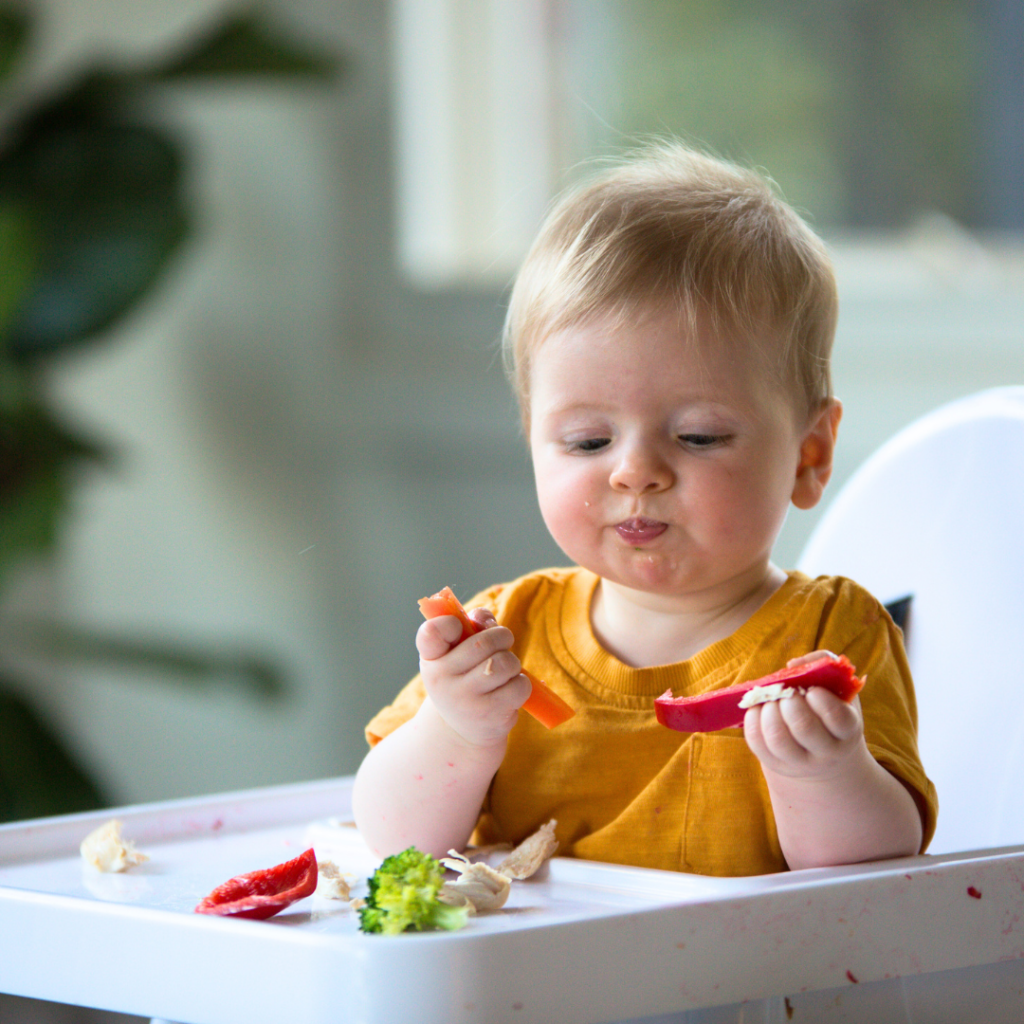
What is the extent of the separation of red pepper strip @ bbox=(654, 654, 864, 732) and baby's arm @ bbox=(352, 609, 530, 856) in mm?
88

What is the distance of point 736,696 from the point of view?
2.13ft

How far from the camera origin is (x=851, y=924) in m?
0.61

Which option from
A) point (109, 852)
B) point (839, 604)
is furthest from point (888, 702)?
point (109, 852)

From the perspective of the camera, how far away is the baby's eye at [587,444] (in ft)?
2.50

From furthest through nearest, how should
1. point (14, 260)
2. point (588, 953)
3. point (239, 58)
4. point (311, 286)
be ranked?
point (311, 286) < point (239, 58) < point (14, 260) < point (588, 953)

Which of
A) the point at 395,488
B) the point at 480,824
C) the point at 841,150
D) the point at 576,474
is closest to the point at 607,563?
the point at 576,474

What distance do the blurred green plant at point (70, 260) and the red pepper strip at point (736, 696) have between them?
53.3 inches

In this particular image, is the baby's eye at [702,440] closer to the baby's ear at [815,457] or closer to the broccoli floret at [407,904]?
the baby's ear at [815,457]

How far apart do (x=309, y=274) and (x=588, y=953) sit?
1.77m

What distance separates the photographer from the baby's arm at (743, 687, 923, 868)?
2.08 ft

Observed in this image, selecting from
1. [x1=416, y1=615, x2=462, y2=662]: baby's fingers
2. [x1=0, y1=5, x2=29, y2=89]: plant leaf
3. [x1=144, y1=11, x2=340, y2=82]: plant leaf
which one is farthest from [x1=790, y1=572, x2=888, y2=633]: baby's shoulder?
[x1=0, y1=5, x2=29, y2=89]: plant leaf

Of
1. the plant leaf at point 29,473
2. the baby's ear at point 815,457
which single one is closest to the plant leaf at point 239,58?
the plant leaf at point 29,473

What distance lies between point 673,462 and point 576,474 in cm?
5

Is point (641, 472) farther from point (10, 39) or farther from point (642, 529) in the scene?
point (10, 39)
